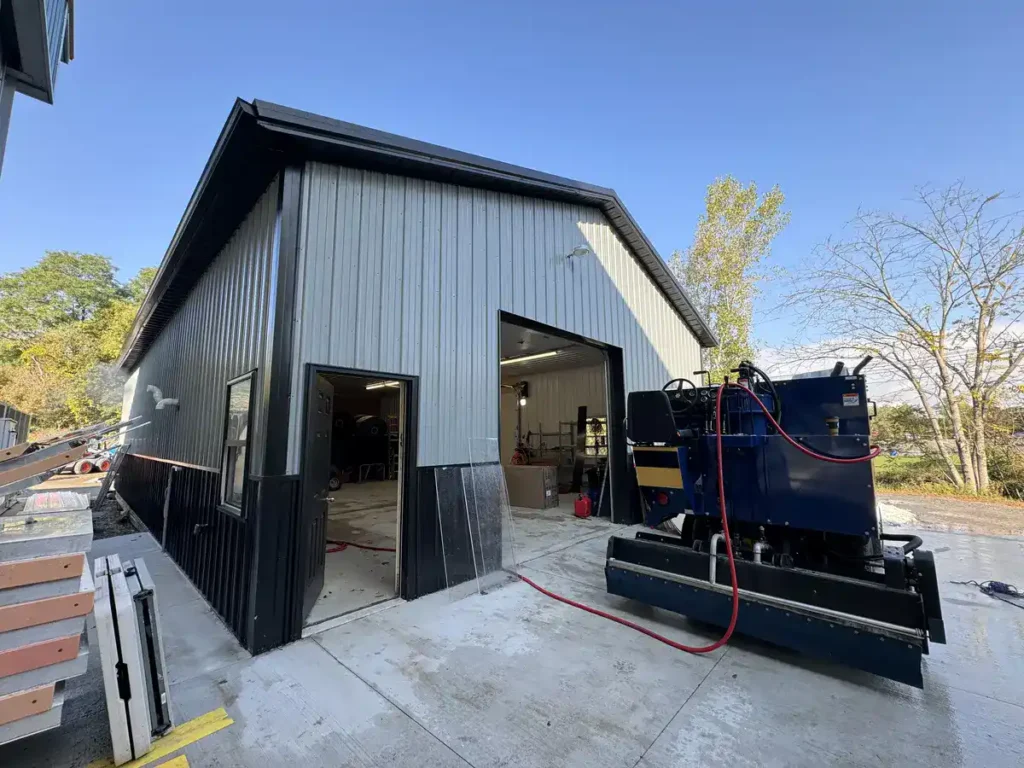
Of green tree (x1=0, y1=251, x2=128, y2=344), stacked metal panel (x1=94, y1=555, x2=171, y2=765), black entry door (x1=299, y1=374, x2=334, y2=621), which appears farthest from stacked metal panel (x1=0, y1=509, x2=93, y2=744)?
green tree (x1=0, y1=251, x2=128, y2=344)

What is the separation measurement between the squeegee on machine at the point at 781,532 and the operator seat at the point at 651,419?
1 cm

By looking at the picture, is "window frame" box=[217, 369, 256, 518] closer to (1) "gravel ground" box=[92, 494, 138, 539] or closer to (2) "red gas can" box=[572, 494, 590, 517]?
(1) "gravel ground" box=[92, 494, 138, 539]

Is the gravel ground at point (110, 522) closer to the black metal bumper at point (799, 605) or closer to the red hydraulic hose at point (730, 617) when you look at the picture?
the red hydraulic hose at point (730, 617)

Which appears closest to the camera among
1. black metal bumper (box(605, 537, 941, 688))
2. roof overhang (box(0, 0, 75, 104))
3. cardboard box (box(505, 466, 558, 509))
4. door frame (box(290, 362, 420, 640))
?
black metal bumper (box(605, 537, 941, 688))

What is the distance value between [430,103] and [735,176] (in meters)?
12.8

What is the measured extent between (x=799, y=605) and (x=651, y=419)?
1565 millimetres

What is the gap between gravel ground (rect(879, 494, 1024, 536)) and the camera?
610 centimetres

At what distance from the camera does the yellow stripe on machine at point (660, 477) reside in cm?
337

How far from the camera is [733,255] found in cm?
1528

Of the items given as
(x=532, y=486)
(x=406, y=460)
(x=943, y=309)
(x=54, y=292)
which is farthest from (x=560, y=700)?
(x=54, y=292)

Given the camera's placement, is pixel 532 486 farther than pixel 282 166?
Yes

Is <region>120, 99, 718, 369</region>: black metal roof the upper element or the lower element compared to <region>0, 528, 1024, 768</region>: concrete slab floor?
upper

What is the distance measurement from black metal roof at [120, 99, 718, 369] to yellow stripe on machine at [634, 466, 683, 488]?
3.57m

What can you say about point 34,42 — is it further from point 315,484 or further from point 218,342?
point 315,484
